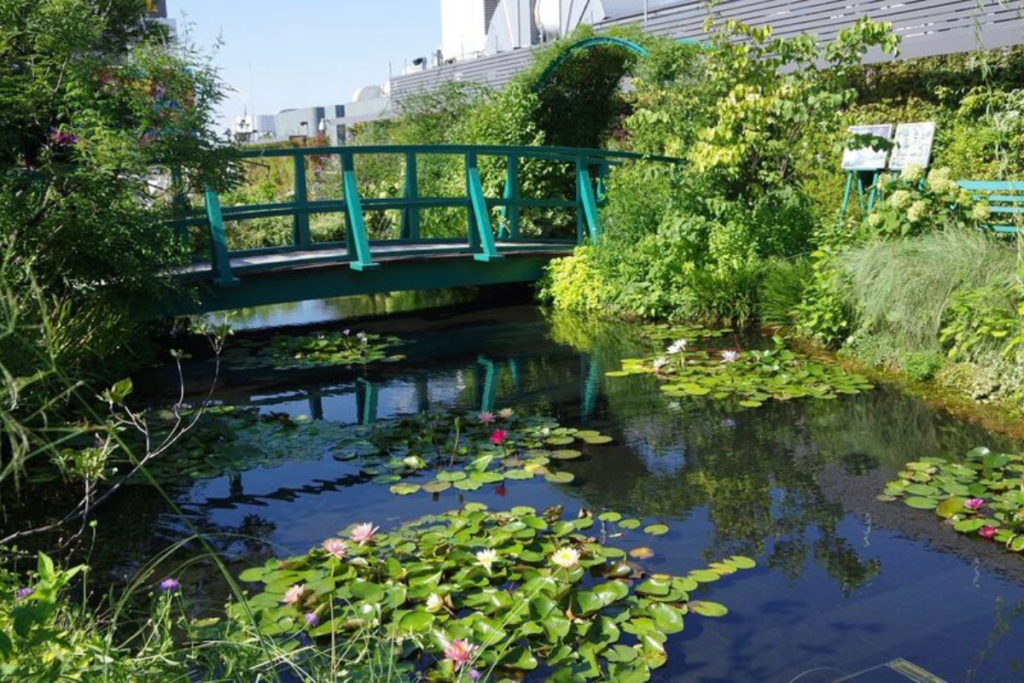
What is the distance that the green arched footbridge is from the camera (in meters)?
8.34

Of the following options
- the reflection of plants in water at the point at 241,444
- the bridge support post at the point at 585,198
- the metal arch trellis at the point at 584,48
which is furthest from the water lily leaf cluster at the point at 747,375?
the metal arch trellis at the point at 584,48

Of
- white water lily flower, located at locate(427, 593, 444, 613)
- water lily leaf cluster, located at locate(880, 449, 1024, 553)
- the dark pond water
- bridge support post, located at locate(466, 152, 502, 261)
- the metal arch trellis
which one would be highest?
the metal arch trellis

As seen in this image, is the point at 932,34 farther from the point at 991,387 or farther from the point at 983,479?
the point at 983,479

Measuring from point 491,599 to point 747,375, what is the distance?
3659mm

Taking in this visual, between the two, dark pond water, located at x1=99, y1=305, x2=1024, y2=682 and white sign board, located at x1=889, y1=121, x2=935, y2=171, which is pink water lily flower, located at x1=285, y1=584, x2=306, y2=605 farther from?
white sign board, located at x1=889, y1=121, x2=935, y2=171

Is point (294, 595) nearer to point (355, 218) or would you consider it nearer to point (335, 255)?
point (355, 218)

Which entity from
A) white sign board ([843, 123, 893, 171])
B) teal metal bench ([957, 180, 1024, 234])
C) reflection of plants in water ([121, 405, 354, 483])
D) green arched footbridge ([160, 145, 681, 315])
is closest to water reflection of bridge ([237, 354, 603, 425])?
reflection of plants in water ([121, 405, 354, 483])

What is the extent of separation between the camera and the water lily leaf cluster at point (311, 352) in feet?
25.3

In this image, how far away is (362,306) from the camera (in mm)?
11305

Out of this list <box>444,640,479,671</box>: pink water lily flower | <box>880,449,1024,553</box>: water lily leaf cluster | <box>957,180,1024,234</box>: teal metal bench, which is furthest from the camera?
<box>957,180,1024,234</box>: teal metal bench

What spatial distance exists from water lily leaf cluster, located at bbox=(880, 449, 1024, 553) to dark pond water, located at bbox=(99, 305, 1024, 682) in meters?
0.09

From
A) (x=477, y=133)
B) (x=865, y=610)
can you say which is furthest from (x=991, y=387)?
(x=477, y=133)

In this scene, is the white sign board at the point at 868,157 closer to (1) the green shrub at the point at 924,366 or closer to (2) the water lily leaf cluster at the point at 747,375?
(2) the water lily leaf cluster at the point at 747,375

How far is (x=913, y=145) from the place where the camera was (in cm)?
971
